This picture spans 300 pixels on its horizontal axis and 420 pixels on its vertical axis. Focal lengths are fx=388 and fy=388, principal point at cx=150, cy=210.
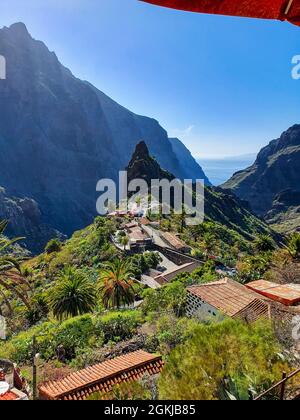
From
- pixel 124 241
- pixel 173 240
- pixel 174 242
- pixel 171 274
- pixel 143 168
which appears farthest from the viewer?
pixel 143 168

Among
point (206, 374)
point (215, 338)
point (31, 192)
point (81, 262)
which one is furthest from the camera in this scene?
point (31, 192)

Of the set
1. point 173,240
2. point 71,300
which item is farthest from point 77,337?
point 173,240

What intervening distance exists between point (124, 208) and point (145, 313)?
2809 inches

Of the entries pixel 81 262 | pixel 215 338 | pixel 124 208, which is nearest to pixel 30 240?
pixel 124 208

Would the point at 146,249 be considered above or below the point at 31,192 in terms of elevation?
below

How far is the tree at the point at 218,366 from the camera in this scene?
8.84 meters

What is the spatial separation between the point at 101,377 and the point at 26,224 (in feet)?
452

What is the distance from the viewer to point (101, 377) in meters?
14.3

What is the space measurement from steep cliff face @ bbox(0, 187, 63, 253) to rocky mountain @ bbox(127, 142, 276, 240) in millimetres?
45857

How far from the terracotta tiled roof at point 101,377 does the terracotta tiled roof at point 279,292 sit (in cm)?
1171

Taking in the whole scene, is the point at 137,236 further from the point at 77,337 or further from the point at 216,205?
the point at 216,205

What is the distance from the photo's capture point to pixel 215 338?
32.7 feet

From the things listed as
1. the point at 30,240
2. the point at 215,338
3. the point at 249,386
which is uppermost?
the point at 215,338
